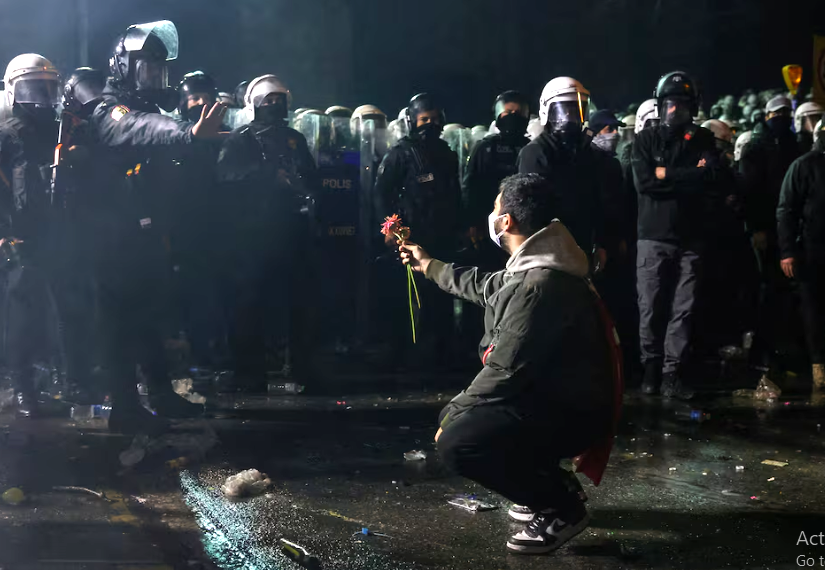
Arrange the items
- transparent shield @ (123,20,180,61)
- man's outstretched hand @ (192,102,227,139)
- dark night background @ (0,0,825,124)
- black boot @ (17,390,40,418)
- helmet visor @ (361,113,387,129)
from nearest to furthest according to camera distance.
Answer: man's outstretched hand @ (192,102,227,139)
transparent shield @ (123,20,180,61)
black boot @ (17,390,40,418)
helmet visor @ (361,113,387,129)
dark night background @ (0,0,825,124)

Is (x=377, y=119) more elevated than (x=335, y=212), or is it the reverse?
(x=377, y=119)

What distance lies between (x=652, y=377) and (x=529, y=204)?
4.03 meters

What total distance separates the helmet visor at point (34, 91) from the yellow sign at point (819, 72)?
434 inches

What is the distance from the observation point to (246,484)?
5340mm

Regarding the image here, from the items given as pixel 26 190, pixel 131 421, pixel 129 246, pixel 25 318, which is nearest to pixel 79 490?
pixel 131 421

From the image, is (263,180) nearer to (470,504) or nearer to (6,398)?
(6,398)

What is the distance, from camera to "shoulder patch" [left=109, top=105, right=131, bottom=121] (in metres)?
6.05

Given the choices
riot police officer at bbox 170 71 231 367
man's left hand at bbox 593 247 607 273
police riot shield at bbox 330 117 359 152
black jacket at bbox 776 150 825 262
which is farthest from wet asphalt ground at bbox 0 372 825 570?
police riot shield at bbox 330 117 359 152

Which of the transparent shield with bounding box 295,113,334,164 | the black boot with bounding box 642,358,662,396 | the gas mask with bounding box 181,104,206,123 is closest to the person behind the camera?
the black boot with bounding box 642,358,662,396

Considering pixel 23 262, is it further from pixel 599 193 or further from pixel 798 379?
pixel 798 379

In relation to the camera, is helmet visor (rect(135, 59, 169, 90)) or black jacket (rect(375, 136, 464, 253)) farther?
black jacket (rect(375, 136, 464, 253))

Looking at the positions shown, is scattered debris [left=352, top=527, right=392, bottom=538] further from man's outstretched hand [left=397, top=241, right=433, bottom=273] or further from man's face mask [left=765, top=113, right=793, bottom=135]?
man's face mask [left=765, top=113, right=793, bottom=135]

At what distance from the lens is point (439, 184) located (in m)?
8.66

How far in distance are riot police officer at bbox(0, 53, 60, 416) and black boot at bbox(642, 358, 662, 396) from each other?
479 cm
